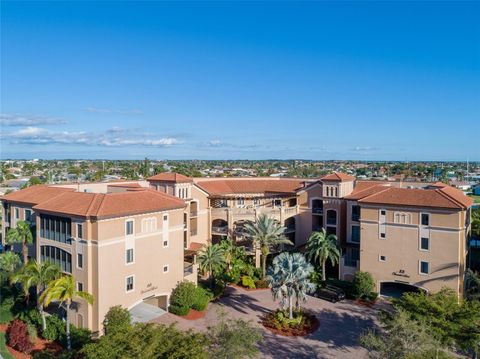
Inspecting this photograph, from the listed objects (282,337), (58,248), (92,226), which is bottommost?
(282,337)

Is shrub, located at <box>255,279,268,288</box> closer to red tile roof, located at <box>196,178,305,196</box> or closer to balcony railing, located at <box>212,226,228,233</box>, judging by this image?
balcony railing, located at <box>212,226,228,233</box>

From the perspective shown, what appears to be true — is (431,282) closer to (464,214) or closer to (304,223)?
(464,214)

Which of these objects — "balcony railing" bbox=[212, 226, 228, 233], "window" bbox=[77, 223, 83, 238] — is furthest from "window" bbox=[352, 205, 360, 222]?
"window" bbox=[77, 223, 83, 238]

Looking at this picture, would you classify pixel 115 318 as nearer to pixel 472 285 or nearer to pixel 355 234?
pixel 355 234

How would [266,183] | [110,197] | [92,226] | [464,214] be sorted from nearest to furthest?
[92,226]
[110,197]
[464,214]
[266,183]

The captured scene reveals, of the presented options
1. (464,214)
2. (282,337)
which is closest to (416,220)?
(464,214)

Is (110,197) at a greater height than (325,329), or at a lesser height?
greater
